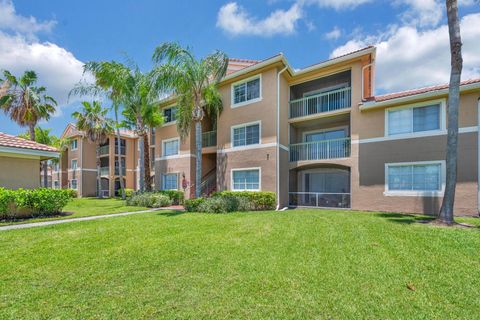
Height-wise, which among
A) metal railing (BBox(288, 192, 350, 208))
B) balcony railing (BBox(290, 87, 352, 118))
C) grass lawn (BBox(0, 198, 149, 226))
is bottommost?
grass lawn (BBox(0, 198, 149, 226))

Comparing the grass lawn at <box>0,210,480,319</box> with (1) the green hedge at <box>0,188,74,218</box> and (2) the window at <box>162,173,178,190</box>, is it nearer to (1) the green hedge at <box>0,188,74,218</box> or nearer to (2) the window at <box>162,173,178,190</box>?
(1) the green hedge at <box>0,188,74,218</box>

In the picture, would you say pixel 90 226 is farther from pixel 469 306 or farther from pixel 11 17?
pixel 469 306

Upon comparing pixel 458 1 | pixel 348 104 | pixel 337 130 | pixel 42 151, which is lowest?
pixel 42 151

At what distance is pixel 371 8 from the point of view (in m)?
12.3

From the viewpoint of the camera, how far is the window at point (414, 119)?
12594mm

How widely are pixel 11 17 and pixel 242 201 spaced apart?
14.9 m

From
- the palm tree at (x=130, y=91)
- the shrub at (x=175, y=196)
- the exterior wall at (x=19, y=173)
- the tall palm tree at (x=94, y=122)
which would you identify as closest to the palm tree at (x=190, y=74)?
the palm tree at (x=130, y=91)

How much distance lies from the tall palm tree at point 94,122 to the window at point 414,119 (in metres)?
31.3

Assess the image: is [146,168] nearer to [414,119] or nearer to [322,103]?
[322,103]

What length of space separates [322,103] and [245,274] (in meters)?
14.0

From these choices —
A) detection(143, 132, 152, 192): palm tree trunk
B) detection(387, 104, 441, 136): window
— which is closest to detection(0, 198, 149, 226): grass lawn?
detection(143, 132, 152, 192): palm tree trunk

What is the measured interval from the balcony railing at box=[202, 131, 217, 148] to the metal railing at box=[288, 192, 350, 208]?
7.29 metres

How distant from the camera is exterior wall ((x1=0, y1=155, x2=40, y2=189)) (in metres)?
11.9

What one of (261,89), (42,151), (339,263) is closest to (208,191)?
(261,89)
